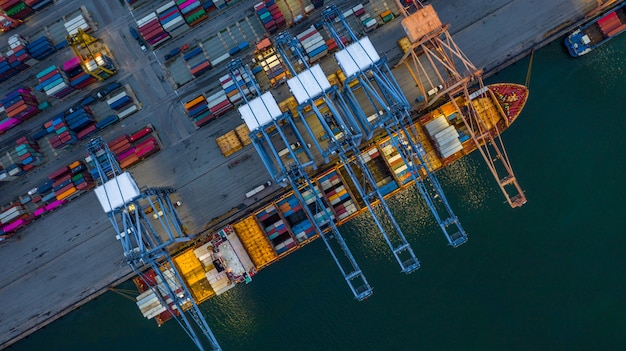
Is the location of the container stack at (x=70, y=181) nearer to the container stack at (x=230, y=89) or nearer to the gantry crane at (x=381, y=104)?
the container stack at (x=230, y=89)

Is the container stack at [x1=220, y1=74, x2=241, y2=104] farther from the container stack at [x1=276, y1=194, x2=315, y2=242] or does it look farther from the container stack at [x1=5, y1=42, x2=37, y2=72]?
the container stack at [x1=5, y1=42, x2=37, y2=72]

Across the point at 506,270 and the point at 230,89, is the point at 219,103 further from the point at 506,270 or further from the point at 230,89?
the point at 506,270

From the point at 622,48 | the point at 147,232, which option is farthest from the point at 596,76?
the point at 147,232

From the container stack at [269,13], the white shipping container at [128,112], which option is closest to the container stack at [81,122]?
the white shipping container at [128,112]

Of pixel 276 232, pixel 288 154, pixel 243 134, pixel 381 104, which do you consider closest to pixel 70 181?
pixel 243 134

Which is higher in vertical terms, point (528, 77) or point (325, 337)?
point (528, 77)

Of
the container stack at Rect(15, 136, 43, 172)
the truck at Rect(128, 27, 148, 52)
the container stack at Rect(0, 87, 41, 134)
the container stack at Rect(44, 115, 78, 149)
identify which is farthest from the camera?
the truck at Rect(128, 27, 148, 52)

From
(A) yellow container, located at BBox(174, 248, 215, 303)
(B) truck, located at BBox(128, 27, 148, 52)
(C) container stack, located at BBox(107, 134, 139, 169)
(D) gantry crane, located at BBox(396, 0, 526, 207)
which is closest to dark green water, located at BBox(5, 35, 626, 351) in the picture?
(D) gantry crane, located at BBox(396, 0, 526, 207)

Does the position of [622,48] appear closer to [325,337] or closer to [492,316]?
[492,316]
